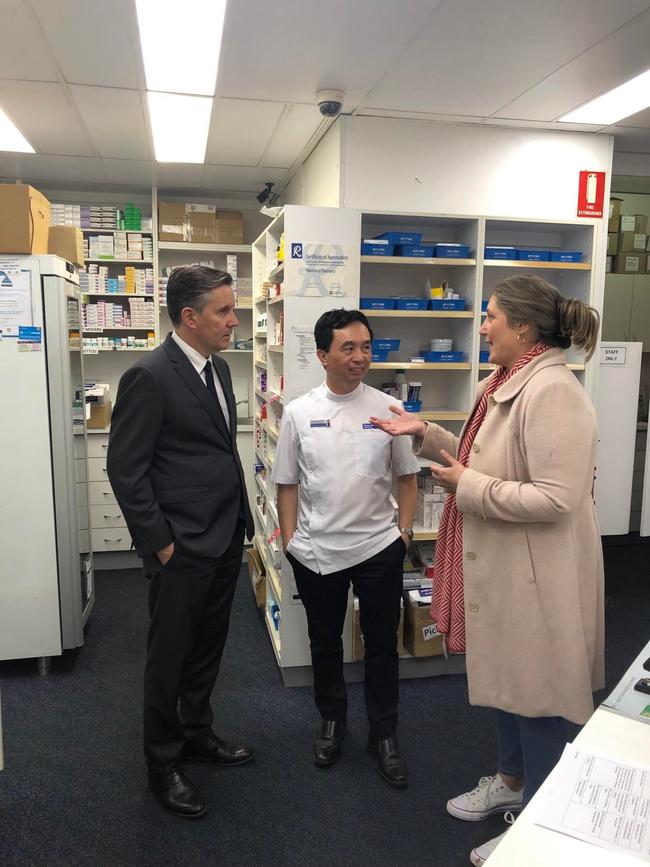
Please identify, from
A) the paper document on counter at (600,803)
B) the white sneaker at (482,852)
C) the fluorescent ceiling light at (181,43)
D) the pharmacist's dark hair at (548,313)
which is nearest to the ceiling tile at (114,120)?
the fluorescent ceiling light at (181,43)

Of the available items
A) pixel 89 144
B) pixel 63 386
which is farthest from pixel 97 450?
pixel 89 144

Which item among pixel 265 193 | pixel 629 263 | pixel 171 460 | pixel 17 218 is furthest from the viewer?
pixel 629 263

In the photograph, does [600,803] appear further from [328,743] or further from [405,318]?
[405,318]

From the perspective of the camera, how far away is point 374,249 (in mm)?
3066

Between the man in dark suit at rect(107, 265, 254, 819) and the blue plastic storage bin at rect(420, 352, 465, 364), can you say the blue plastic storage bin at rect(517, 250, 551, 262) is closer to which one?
the blue plastic storage bin at rect(420, 352, 465, 364)

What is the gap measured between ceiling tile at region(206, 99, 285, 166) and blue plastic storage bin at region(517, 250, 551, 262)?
54.4 inches

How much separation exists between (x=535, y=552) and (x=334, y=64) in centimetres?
212

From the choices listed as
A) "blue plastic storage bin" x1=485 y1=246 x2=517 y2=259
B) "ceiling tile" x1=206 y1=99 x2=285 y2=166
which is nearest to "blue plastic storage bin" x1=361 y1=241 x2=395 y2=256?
"blue plastic storage bin" x1=485 y1=246 x2=517 y2=259

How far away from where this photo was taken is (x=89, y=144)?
3.88 m

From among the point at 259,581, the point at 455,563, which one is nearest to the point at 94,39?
the point at 455,563

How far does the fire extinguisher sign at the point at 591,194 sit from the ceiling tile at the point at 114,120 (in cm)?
233

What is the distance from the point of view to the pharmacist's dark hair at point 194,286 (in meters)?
2.12

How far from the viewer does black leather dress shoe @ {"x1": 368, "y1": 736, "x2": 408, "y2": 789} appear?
2344 mm

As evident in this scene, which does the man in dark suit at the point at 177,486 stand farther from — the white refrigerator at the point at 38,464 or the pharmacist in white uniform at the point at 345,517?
the white refrigerator at the point at 38,464
